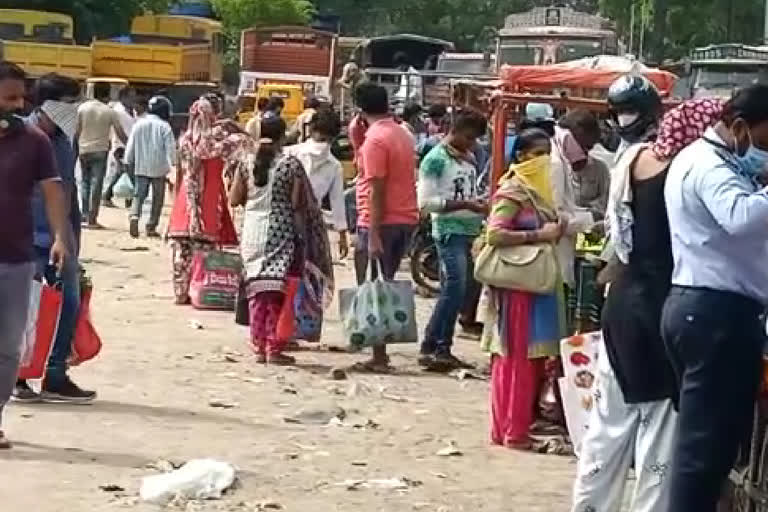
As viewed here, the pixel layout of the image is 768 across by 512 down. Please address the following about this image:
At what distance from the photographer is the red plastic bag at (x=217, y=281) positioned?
46.1 feet

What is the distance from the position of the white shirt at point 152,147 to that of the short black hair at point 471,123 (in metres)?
9.01

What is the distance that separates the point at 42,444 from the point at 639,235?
145 inches

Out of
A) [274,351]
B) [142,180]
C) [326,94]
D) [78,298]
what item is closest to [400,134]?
[274,351]

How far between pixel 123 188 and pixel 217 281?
1035 cm

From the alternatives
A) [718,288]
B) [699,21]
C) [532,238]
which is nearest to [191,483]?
[532,238]

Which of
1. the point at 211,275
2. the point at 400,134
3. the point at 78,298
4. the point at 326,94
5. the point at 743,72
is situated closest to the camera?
the point at 78,298

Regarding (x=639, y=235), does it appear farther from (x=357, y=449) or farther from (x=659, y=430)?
(x=357, y=449)

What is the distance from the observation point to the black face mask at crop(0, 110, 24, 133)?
26.1ft

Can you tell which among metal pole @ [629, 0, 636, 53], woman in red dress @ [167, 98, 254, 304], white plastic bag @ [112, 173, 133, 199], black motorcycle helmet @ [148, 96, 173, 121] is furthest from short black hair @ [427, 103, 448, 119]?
metal pole @ [629, 0, 636, 53]

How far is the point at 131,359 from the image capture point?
37.7 ft

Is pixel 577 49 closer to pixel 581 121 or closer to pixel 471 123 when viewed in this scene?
pixel 471 123

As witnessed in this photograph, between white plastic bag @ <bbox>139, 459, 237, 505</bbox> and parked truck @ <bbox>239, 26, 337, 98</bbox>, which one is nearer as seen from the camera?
white plastic bag @ <bbox>139, 459, 237, 505</bbox>

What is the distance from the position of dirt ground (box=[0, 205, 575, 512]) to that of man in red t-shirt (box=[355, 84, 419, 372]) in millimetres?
792

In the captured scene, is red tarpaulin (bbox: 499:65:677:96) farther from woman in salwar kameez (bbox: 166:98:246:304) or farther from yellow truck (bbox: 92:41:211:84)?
yellow truck (bbox: 92:41:211:84)
